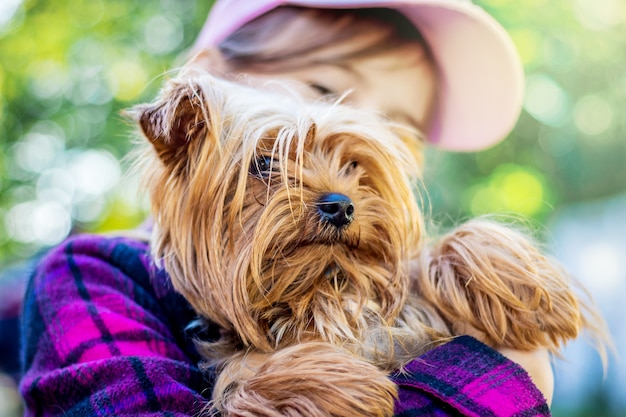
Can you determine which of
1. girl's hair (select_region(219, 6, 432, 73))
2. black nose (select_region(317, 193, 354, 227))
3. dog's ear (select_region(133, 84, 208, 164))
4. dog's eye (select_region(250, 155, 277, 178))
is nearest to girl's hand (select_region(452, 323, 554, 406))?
black nose (select_region(317, 193, 354, 227))

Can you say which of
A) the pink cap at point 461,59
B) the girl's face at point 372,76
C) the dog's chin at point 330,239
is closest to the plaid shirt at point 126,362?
the dog's chin at point 330,239

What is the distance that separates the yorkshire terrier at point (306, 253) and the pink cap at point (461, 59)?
0.63 m

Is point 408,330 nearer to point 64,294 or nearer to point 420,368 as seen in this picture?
point 420,368

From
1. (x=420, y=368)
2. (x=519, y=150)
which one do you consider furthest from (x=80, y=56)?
(x=420, y=368)

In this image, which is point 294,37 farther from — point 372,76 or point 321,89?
point 372,76

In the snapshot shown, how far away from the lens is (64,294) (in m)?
1.66

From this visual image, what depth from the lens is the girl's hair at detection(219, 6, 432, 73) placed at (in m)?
2.20

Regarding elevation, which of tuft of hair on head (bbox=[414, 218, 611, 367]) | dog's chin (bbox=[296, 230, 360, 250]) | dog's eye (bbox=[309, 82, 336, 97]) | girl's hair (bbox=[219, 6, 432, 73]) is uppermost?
girl's hair (bbox=[219, 6, 432, 73])

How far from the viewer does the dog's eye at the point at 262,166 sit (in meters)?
1.66

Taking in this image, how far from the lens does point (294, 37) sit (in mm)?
2215

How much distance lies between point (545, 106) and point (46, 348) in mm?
8270

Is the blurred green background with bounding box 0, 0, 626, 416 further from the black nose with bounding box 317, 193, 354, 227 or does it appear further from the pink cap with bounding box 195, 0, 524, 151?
the black nose with bounding box 317, 193, 354, 227

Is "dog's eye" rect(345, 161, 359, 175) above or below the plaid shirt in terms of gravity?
above

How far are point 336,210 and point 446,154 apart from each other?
6078mm
